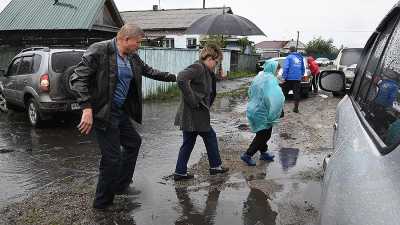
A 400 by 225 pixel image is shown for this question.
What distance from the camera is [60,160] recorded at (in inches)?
281

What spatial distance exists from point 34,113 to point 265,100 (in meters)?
5.75

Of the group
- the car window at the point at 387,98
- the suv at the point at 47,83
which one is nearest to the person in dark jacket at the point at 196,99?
the car window at the point at 387,98

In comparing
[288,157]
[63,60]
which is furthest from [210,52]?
[63,60]

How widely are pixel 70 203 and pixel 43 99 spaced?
16.3ft

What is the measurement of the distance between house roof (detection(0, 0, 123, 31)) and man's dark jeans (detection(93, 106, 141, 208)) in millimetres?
16170

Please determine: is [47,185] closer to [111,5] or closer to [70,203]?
[70,203]

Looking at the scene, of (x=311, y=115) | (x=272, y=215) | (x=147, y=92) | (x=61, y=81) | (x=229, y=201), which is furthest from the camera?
(x=147, y=92)

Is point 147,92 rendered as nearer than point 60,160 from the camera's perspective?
No

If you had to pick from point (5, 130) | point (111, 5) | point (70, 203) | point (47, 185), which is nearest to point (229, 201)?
point (70, 203)

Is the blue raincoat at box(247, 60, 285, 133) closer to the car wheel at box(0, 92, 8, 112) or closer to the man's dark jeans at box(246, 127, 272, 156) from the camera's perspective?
the man's dark jeans at box(246, 127, 272, 156)

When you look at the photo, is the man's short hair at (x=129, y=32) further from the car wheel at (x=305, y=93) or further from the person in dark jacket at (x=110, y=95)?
the car wheel at (x=305, y=93)

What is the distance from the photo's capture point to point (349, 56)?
18156 millimetres

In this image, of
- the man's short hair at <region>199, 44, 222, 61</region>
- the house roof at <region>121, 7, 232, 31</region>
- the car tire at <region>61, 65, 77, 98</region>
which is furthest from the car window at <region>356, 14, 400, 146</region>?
the house roof at <region>121, 7, 232, 31</region>

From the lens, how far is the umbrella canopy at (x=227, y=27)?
12.3 m
